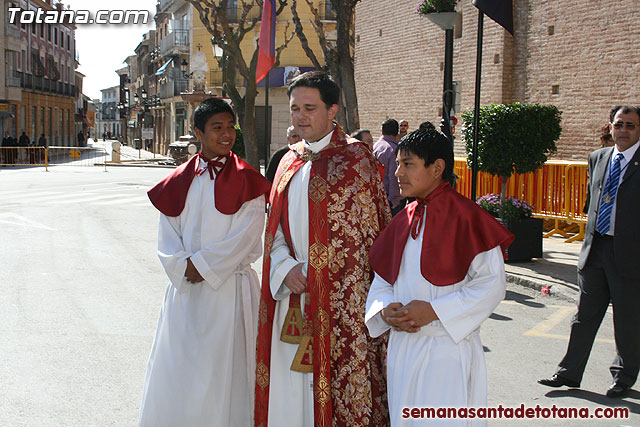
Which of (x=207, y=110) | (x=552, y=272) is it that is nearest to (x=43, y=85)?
(x=552, y=272)

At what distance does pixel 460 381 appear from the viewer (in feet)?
10.4

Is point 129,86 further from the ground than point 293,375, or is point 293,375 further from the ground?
point 129,86

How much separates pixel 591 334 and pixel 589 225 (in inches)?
31.0

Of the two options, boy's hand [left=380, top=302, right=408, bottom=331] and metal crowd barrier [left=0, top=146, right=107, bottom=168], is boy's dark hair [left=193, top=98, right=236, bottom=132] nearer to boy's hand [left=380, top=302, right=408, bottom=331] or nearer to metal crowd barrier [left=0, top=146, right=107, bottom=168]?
Result: boy's hand [left=380, top=302, right=408, bottom=331]

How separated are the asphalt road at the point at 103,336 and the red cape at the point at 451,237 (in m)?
2.20

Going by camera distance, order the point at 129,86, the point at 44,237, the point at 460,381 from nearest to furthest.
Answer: the point at 460,381
the point at 44,237
the point at 129,86

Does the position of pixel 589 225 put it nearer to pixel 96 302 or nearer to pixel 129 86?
pixel 96 302

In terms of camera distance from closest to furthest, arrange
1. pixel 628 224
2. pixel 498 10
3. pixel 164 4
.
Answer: pixel 628 224, pixel 498 10, pixel 164 4

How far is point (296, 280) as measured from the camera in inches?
Answer: 153

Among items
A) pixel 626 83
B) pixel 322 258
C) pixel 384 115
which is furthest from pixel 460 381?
pixel 384 115

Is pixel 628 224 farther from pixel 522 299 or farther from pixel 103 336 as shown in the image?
pixel 103 336

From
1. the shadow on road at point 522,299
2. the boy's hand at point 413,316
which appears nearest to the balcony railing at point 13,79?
the shadow on road at point 522,299

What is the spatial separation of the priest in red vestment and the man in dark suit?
206cm

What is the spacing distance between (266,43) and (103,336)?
5.85 m
